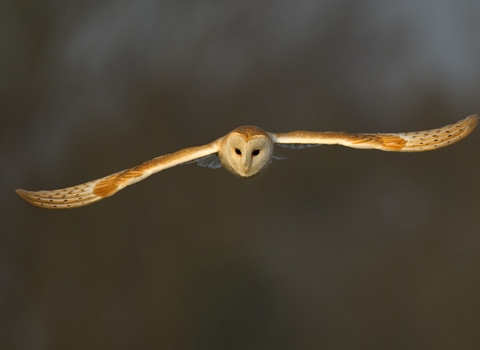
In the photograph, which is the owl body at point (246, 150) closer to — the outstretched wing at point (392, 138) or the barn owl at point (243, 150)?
the barn owl at point (243, 150)

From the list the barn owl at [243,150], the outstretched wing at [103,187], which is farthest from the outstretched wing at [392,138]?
the outstretched wing at [103,187]

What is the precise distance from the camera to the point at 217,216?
3.66m

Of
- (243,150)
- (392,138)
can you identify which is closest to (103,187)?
(243,150)

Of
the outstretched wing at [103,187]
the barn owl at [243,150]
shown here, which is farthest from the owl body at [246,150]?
Answer: the outstretched wing at [103,187]

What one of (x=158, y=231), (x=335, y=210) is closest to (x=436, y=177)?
(x=335, y=210)

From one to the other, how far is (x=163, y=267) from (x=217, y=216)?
0.48 m

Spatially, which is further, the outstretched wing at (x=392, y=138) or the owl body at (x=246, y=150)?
the outstretched wing at (x=392, y=138)

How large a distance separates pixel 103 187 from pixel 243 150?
0.65 m

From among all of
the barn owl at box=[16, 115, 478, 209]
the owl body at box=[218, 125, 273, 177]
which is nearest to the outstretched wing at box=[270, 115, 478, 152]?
the barn owl at box=[16, 115, 478, 209]

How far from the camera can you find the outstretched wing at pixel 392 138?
251 cm

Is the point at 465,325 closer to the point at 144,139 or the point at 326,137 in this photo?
the point at 326,137

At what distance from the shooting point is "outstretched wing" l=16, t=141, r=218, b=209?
96.6 inches

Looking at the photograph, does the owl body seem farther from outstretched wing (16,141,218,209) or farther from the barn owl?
outstretched wing (16,141,218,209)

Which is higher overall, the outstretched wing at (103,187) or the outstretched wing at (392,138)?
the outstretched wing at (392,138)
